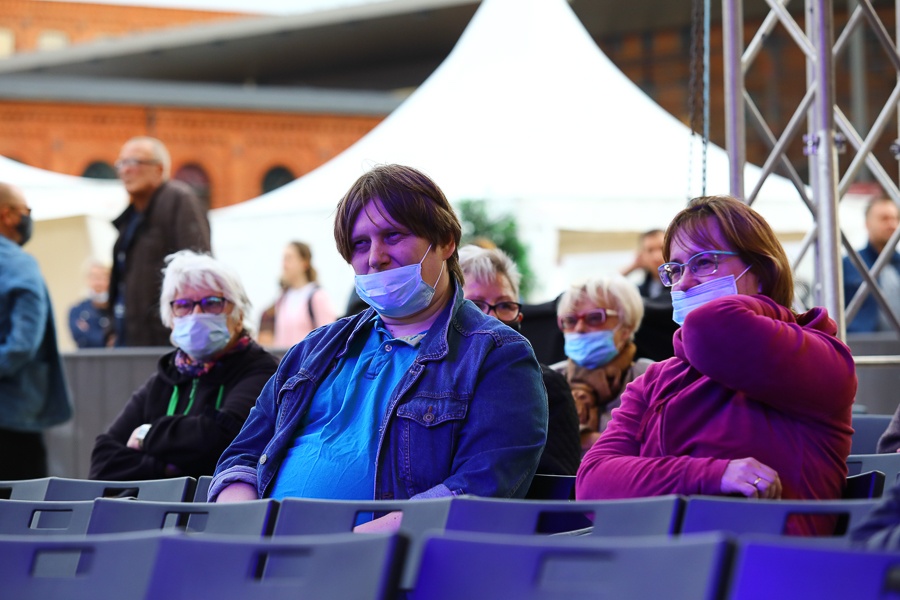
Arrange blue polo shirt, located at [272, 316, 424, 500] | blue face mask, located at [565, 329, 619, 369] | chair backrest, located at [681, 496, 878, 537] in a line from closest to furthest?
chair backrest, located at [681, 496, 878, 537], blue polo shirt, located at [272, 316, 424, 500], blue face mask, located at [565, 329, 619, 369]

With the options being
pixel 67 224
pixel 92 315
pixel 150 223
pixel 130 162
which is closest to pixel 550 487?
pixel 150 223

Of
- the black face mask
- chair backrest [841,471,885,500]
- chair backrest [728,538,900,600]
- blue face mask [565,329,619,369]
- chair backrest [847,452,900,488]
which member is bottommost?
chair backrest [728,538,900,600]

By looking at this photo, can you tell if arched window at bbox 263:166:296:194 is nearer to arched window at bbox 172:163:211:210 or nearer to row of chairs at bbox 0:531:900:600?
arched window at bbox 172:163:211:210

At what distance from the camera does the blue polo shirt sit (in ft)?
10.1

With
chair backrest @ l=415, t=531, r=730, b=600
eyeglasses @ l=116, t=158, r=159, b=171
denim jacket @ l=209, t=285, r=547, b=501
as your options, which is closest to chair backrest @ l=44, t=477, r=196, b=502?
denim jacket @ l=209, t=285, r=547, b=501

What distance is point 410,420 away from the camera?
9.98 ft

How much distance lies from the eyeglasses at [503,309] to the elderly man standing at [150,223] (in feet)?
10.2

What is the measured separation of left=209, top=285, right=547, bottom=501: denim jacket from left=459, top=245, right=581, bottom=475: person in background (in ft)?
2.93

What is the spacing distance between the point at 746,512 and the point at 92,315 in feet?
31.1

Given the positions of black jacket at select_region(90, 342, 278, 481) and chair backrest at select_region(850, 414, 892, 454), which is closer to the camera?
chair backrest at select_region(850, 414, 892, 454)

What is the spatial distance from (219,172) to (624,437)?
1311 inches

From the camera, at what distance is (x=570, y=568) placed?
6.26 ft

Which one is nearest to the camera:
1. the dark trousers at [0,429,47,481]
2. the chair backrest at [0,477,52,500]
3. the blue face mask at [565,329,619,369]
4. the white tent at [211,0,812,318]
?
the chair backrest at [0,477,52,500]

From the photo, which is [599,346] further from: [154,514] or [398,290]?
[154,514]
